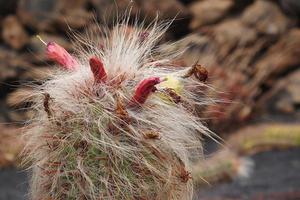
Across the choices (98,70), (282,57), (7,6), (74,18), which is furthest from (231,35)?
(98,70)

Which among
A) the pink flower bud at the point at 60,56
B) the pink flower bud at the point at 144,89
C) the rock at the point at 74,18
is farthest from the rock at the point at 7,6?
the pink flower bud at the point at 144,89

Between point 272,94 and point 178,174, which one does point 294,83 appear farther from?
point 178,174

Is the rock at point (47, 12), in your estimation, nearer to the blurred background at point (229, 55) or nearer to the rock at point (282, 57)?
the blurred background at point (229, 55)

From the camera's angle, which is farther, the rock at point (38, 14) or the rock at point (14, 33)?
the rock at point (38, 14)

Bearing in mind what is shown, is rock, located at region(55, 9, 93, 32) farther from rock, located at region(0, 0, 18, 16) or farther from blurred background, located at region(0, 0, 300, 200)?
rock, located at region(0, 0, 18, 16)

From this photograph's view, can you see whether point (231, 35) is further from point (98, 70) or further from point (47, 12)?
point (98, 70)

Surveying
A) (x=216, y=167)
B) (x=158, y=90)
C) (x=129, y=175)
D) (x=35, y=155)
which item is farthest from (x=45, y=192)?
(x=216, y=167)
